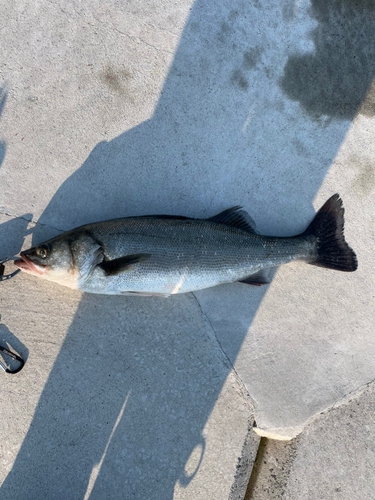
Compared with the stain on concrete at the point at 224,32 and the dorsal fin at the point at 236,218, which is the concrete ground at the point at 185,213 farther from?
the dorsal fin at the point at 236,218

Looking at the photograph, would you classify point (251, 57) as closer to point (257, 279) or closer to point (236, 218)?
point (236, 218)

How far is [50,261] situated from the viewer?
2.88 m

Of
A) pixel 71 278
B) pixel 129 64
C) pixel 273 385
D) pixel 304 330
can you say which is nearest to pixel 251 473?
pixel 273 385

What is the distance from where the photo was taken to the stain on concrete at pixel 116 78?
142 inches

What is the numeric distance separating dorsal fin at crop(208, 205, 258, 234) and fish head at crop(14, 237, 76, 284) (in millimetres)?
1563

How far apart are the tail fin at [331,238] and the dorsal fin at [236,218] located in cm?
70

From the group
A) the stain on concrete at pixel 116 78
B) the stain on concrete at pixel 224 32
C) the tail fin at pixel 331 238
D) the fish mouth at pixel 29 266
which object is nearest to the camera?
the fish mouth at pixel 29 266

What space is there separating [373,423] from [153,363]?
281cm

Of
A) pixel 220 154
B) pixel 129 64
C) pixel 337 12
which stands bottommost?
pixel 220 154

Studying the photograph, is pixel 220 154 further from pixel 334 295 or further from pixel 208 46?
pixel 334 295

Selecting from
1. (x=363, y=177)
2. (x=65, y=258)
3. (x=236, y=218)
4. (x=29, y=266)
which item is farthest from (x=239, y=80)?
(x=29, y=266)

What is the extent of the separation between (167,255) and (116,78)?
2313 mm

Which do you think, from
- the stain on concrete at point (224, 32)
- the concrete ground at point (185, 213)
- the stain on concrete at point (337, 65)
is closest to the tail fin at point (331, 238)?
the concrete ground at point (185, 213)

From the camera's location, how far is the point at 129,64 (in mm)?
3621
